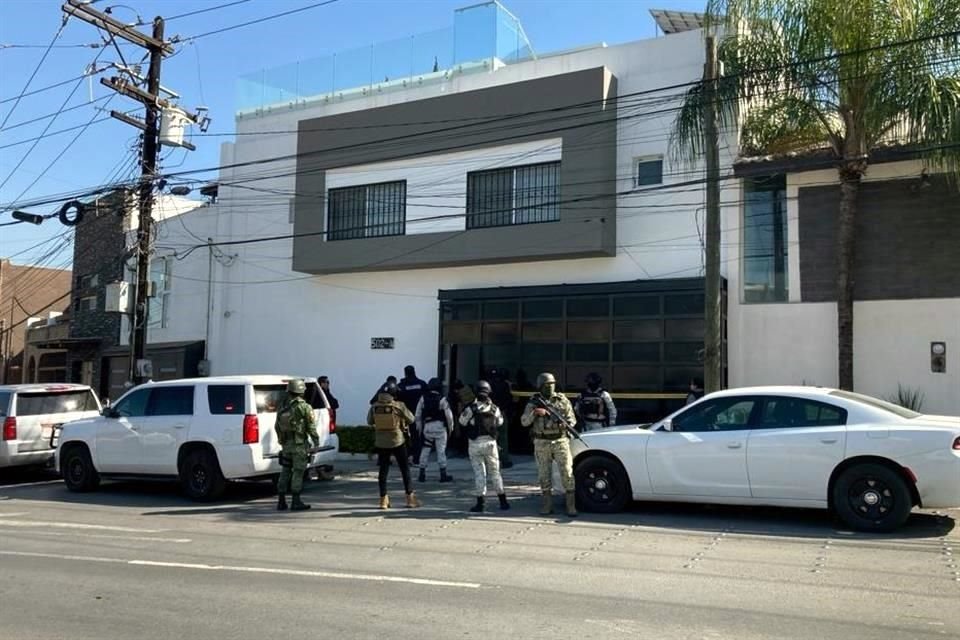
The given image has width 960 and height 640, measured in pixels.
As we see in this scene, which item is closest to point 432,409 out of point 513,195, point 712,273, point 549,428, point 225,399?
point 225,399

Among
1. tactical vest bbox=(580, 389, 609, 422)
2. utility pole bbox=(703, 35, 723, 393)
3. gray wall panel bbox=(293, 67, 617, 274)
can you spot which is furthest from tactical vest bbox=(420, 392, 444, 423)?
gray wall panel bbox=(293, 67, 617, 274)

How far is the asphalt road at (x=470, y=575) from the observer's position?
5754 millimetres

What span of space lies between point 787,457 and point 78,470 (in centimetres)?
1039

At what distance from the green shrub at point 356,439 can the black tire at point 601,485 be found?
7750 millimetres

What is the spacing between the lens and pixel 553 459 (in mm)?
10227

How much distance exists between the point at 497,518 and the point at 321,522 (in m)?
2.10

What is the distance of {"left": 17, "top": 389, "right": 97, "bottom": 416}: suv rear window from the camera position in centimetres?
1436

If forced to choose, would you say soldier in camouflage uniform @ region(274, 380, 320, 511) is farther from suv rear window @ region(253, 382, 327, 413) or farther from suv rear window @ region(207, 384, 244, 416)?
suv rear window @ region(207, 384, 244, 416)

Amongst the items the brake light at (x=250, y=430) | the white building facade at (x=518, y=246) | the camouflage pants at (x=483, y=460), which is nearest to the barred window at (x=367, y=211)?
the white building facade at (x=518, y=246)

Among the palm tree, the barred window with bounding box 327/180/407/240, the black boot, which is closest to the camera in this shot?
the black boot

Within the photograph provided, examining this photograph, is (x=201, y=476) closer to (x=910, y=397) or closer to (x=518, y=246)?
(x=518, y=246)

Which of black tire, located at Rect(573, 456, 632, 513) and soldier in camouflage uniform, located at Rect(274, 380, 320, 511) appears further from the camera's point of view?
soldier in camouflage uniform, located at Rect(274, 380, 320, 511)

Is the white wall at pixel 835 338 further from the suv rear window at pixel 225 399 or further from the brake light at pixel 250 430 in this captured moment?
the suv rear window at pixel 225 399

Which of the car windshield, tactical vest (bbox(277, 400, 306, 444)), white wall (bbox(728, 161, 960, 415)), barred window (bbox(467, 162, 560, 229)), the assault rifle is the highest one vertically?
barred window (bbox(467, 162, 560, 229))
